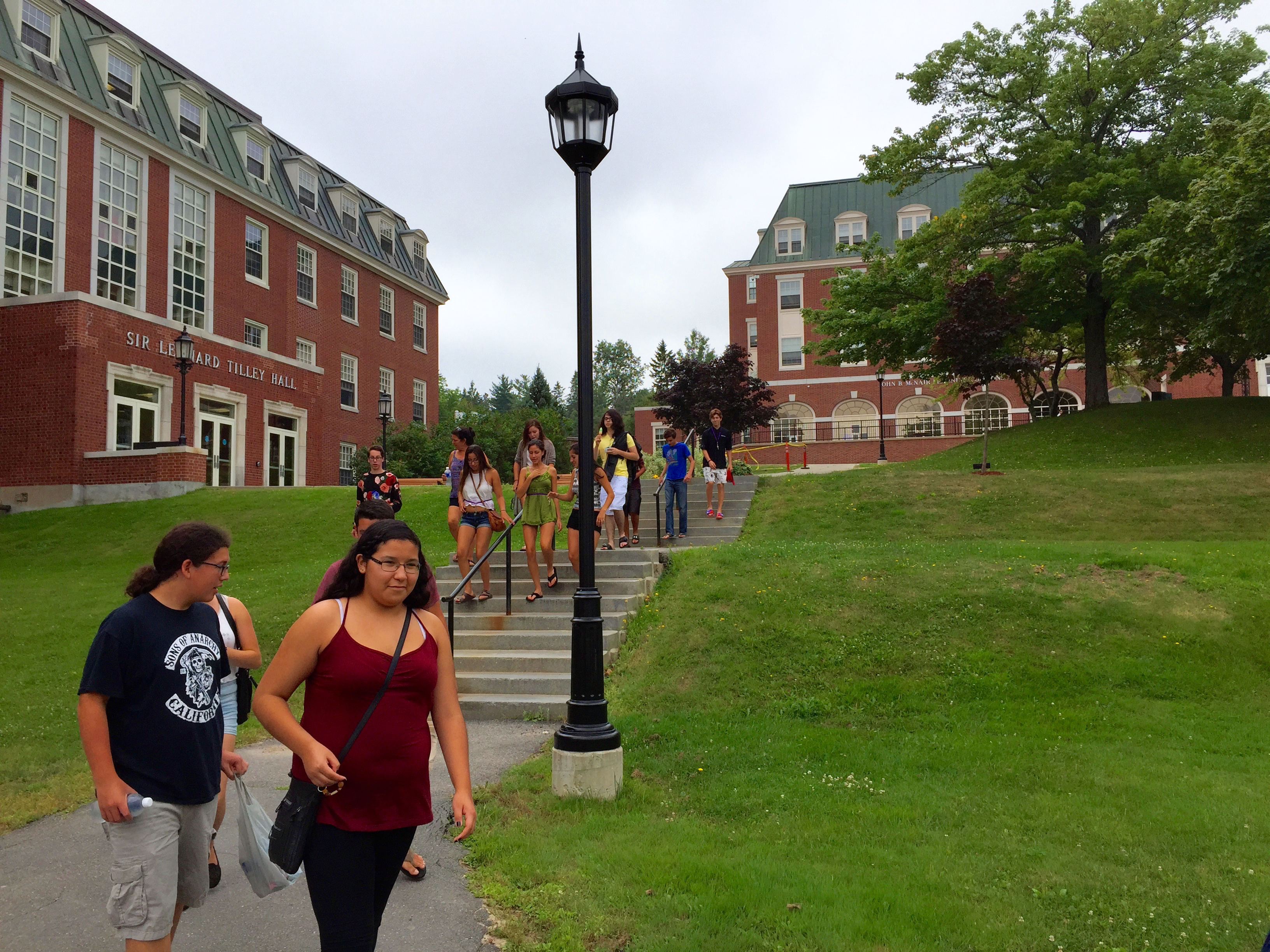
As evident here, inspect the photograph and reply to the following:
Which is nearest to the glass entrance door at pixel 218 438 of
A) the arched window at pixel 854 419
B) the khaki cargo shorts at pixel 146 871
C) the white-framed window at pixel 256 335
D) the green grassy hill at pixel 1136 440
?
the white-framed window at pixel 256 335

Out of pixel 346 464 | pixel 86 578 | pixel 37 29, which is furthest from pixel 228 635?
pixel 346 464

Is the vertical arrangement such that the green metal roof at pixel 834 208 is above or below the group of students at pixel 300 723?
above

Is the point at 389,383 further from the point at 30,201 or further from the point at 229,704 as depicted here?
the point at 229,704

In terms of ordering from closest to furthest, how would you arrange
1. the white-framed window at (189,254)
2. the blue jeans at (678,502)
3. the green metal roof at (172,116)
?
the blue jeans at (678,502) → the green metal roof at (172,116) → the white-framed window at (189,254)

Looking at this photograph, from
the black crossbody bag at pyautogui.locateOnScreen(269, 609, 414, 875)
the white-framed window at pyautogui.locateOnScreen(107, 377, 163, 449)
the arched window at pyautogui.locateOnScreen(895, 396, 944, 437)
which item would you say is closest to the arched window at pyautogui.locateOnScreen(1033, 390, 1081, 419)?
the arched window at pyautogui.locateOnScreen(895, 396, 944, 437)

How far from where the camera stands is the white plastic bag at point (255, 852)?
11.2 ft

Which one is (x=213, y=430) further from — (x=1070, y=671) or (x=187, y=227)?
(x=1070, y=671)

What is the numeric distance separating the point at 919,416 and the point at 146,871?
50.8 metres

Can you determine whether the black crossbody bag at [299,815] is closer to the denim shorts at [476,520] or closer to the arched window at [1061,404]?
the denim shorts at [476,520]

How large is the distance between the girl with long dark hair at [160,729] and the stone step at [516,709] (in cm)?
525

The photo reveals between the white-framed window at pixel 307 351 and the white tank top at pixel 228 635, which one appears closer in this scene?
the white tank top at pixel 228 635

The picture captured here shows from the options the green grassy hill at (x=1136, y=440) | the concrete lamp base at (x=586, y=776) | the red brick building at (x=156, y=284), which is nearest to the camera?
the concrete lamp base at (x=586, y=776)

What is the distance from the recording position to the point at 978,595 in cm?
1005

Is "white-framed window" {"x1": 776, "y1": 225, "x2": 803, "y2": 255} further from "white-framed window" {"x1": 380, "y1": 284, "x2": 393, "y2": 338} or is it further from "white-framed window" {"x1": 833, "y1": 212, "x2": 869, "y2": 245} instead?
"white-framed window" {"x1": 380, "y1": 284, "x2": 393, "y2": 338}
